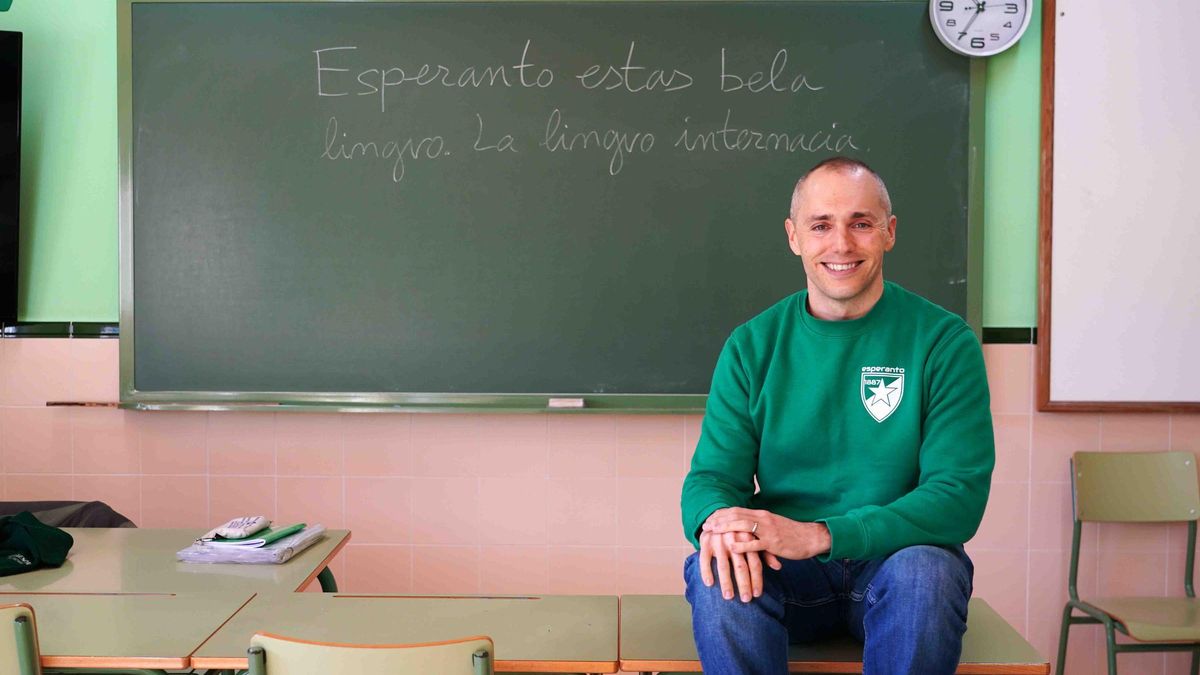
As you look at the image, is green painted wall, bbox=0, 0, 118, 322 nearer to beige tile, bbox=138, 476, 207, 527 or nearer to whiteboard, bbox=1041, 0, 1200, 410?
beige tile, bbox=138, 476, 207, 527

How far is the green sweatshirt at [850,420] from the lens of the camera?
1861mm

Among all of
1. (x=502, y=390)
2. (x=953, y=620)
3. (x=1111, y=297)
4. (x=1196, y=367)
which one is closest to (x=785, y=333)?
(x=953, y=620)

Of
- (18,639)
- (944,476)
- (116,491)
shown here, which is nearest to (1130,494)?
(944,476)

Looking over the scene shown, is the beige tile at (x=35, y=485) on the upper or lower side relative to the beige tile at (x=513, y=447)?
lower

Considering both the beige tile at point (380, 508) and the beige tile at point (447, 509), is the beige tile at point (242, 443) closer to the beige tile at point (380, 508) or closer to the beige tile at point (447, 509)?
the beige tile at point (380, 508)

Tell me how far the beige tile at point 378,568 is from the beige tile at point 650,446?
864mm

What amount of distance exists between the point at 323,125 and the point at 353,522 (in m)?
1.42

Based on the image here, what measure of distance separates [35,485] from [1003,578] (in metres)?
3.51

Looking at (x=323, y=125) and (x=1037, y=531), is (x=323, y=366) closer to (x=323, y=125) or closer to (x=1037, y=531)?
(x=323, y=125)

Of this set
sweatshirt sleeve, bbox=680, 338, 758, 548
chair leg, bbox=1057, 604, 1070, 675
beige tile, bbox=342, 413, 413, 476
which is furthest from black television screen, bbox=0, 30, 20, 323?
chair leg, bbox=1057, 604, 1070, 675

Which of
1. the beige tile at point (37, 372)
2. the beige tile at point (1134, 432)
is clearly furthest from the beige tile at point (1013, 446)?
the beige tile at point (37, 372)

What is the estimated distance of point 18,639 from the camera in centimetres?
167

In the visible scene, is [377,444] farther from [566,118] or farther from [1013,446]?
[1013,446]

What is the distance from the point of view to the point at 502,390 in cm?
344
